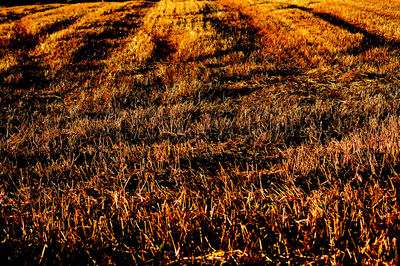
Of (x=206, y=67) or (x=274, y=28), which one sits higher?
(x=274, y=28)

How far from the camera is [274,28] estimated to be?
11570 mm

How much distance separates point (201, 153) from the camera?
8.36 ft

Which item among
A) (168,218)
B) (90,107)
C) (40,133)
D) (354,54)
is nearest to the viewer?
(168,218)

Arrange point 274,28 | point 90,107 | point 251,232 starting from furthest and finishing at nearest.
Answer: point 274,28 < point 90,107 < point 251,232

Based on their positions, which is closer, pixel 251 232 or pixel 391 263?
pixel 391 263

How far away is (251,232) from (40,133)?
3165 millimetres

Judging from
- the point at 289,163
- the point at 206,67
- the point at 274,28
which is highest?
the point at 274,28

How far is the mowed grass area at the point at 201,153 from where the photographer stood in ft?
4.47

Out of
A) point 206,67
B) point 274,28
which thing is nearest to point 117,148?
point 206,67

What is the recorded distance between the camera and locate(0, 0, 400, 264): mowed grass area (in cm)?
136

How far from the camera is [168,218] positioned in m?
1.48

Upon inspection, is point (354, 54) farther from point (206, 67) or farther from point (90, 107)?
point (90, 107)

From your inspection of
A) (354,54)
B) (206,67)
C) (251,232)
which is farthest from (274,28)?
(251,232)

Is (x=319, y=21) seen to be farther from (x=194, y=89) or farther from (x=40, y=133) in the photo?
(x=40, y=133)
